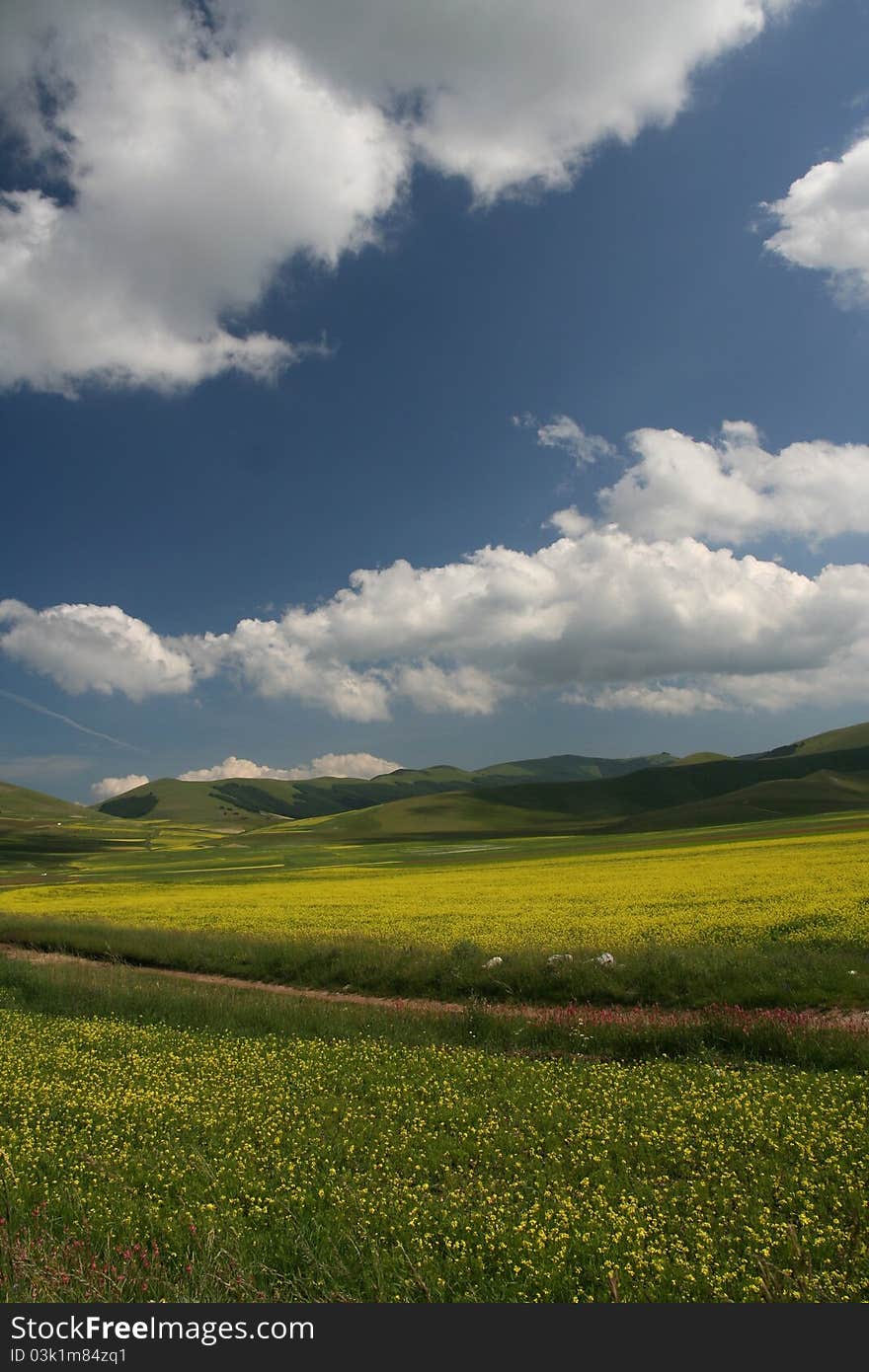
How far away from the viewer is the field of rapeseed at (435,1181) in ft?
23.0

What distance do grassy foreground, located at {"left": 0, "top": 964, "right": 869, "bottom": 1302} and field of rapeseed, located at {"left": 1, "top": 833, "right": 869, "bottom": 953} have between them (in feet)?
39.5

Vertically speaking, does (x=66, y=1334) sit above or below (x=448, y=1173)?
above

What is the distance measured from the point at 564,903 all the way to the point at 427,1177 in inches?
1022

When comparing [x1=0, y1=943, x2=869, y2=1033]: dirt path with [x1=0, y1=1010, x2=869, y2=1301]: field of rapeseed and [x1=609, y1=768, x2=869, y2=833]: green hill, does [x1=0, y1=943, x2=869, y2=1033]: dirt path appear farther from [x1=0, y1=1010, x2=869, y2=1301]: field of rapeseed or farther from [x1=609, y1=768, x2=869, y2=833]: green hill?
[x1=609, y1=768, x2=869, y2=833]: green hill

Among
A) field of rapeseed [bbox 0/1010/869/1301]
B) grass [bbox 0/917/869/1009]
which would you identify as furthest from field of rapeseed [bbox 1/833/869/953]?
field of rapeseed [bbox 0/1010/869/1301]

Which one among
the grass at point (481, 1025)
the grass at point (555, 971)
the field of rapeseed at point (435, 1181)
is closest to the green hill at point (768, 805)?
the grass at point (555, 971)

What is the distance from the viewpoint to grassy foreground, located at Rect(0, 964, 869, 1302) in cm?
703

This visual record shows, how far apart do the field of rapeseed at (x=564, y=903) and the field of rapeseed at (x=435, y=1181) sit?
40.2 ft

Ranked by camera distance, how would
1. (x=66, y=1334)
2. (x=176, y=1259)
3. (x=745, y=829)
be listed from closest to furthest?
(x=66, y=1334), (x=176, y=1259), (x=745, y=829)

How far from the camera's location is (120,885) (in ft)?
227

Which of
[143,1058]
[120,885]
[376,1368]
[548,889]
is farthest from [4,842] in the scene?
[376,1368]

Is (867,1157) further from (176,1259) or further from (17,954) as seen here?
(17,954)

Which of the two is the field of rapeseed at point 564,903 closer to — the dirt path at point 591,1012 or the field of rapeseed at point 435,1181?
the dirt path at point 591,1012

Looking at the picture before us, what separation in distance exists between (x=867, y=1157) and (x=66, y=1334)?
9.39 meters
